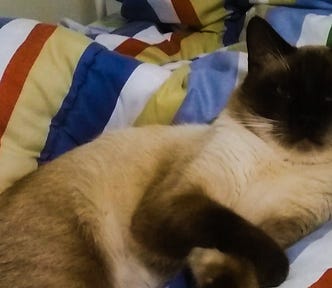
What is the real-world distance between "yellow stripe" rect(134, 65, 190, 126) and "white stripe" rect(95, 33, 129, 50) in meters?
0.39

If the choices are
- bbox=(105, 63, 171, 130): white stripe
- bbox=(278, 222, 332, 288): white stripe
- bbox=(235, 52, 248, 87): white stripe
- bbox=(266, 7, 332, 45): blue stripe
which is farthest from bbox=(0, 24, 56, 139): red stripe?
bbox=(278, 222, 332, 288): white stripe

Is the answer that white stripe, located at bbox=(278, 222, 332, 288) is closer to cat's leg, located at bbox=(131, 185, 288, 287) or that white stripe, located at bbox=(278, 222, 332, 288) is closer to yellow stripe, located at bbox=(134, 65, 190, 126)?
cat's leg, located at bbox=(131, 185, 288, 287)

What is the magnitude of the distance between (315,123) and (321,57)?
174 mm

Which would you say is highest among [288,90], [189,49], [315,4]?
[288,90]

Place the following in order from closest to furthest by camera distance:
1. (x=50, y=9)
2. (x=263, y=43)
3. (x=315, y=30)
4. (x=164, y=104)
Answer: (x=263, y=43) → (x=164, y=104) → (x=315, y=30) → (x=50, y=9)

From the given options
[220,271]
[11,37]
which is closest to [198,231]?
[220,271]

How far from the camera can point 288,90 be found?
136 centimetres

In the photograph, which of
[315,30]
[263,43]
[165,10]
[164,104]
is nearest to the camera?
[263,43]

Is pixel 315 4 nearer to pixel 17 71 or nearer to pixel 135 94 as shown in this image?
pixel 135 94

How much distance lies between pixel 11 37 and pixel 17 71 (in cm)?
12

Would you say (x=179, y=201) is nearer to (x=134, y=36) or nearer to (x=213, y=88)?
(x=213, y=88)

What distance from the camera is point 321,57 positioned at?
142 cm

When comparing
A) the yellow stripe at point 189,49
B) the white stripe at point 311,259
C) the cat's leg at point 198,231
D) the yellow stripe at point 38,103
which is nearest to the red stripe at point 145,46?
the yellow stripe at point 189,49

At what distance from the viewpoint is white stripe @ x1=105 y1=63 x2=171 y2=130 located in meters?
1.71
